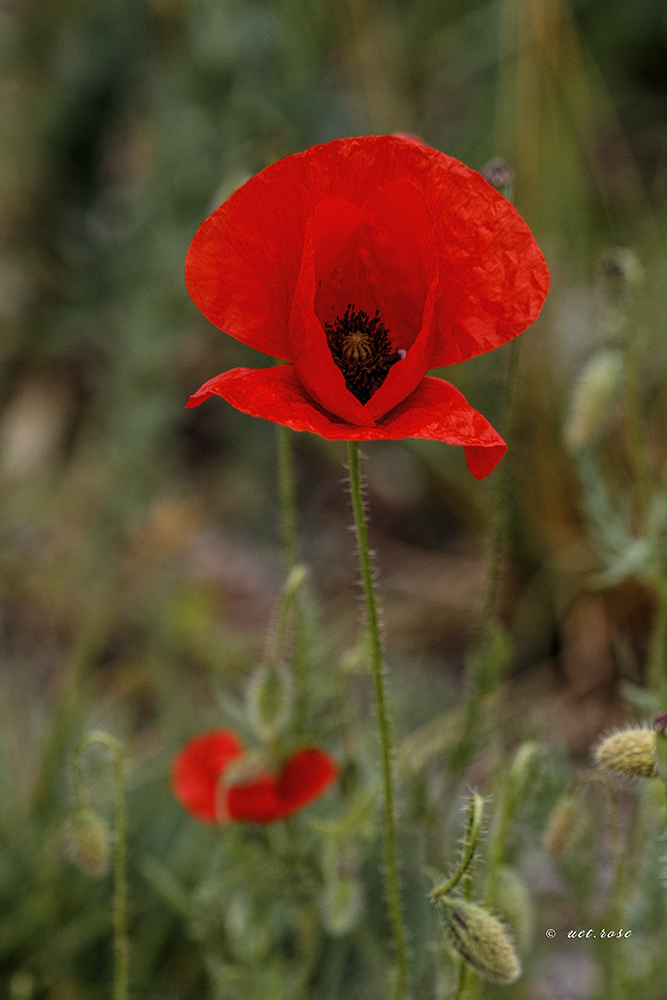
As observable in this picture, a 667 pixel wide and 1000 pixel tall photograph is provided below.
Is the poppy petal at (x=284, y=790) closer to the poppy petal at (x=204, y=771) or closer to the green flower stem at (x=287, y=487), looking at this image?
the poppy petal at (x=204, y=771)

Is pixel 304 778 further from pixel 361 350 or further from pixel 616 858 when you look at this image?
pixel 361 350

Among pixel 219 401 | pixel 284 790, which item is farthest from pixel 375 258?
pixel 219 401

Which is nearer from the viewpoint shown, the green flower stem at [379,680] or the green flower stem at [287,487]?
the green flower stem at [379,680]

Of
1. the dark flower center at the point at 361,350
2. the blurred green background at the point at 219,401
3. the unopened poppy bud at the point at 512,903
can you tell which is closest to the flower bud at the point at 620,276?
the dark flower center at the point at 361,350

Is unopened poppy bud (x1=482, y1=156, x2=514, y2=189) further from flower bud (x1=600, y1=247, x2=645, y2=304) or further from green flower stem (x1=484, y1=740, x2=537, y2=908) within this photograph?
green flower stem (x1=484, y1=740, x2=537, y2=908)

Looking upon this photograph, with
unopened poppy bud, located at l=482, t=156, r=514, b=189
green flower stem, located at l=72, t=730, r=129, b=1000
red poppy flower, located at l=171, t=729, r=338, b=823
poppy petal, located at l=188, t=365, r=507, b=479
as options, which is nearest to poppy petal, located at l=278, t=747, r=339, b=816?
red poppy flower, located at l=171, t=729, r=338, b=823

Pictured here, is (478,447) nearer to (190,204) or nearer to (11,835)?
(11,835)
